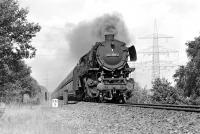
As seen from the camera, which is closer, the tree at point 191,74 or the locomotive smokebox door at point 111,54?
the locomotive smokebox door at point 111,54

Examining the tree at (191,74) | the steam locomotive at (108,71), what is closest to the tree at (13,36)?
the steam locomotive at (108,71)

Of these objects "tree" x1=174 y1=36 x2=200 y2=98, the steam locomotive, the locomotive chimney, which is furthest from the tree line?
the locomotive chimney

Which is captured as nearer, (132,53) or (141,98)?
(132,53)

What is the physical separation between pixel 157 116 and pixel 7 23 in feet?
53.9

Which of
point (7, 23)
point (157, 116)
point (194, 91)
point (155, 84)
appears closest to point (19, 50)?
point (7, 23)

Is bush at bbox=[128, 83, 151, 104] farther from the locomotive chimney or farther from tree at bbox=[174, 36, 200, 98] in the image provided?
tree at bbox=[174, 36, 200, 98]

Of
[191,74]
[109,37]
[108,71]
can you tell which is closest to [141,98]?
[108,71]

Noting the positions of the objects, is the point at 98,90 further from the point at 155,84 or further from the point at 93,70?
the point at 155,84

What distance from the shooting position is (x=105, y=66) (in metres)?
22.0

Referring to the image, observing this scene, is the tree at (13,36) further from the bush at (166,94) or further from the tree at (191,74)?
the tree at (191,74)

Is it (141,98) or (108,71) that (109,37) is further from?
(141,98)

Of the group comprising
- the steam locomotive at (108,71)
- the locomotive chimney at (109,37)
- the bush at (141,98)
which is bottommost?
the bush at (141,98)

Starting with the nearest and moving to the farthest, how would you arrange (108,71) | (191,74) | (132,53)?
(108,71) → (132,53) → (191,74)

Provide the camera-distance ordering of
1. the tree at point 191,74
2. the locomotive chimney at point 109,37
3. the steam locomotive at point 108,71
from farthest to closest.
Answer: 1. the tree at point 191,74
2. the locomotive chimney at point 109,37
3. the steam locomotive at point 108,71
